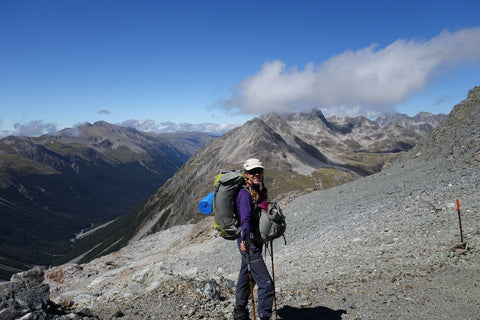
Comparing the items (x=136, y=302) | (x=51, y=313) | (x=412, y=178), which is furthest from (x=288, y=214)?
(x=51, y=313)

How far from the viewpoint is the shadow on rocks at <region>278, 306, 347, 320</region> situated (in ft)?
27.8

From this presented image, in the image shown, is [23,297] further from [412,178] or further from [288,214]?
[412,178]

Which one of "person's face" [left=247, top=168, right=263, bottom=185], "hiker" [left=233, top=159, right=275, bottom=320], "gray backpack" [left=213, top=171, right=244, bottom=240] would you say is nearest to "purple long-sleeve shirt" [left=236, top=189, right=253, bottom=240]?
"hiker" [left=233, top=159, right=275, bottom=320]

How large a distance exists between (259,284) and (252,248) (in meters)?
0.92

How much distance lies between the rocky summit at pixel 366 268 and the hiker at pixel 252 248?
183 centimetres

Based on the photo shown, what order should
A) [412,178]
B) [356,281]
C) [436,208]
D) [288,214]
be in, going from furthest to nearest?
[288,214]
[412,178]
[436,208]
[356,281]

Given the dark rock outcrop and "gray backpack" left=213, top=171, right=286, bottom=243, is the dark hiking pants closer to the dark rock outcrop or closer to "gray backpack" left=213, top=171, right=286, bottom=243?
"gray backpack" left=213, top=171, right=286, bottom=243

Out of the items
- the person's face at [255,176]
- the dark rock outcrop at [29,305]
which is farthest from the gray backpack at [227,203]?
the dark rock outcrop at [29,305]

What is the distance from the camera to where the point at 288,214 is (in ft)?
103

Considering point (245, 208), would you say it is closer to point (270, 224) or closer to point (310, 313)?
point (270, 224)

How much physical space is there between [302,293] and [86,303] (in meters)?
9.64

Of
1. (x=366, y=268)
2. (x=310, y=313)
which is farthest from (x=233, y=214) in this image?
(x=366, y=268)

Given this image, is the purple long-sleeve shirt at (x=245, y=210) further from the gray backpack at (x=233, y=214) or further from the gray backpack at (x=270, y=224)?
the gray backpack at (x=270, y=224)

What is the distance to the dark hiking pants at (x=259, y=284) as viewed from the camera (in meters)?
7.15
